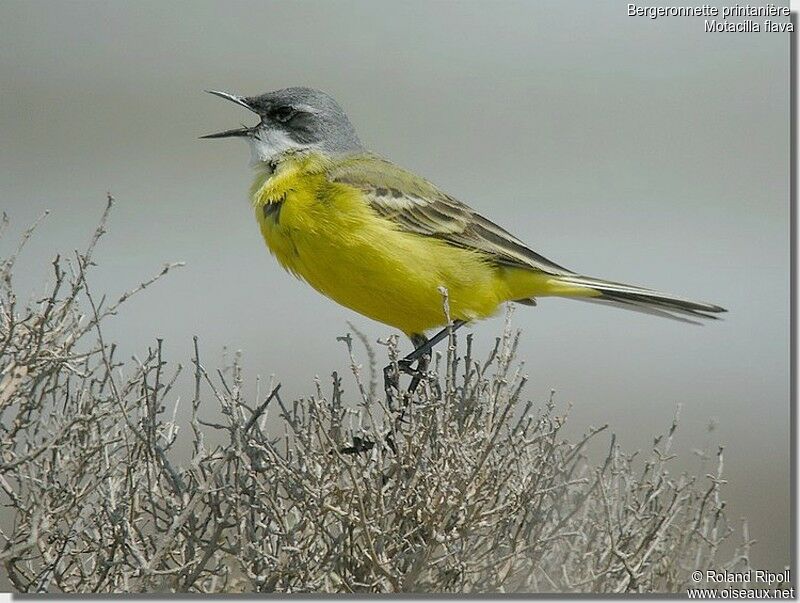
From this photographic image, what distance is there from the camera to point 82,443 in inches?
124

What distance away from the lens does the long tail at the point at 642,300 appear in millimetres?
3941

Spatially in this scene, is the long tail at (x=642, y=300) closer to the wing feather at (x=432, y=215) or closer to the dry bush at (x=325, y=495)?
the wing feather at (x=432, y=215)

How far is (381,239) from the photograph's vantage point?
3.85 metres

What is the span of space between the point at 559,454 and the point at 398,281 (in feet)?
3.14

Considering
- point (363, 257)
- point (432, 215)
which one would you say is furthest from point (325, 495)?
point (432, 215)

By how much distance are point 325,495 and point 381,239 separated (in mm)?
1165

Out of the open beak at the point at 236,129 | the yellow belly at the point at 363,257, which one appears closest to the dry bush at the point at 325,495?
the yellow belly at the point at 363,257

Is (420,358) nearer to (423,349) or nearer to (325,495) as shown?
(423,349)

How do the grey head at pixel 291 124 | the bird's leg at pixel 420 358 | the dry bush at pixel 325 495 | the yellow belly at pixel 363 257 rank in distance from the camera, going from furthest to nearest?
the grey head at pixel 291 124 < the bird's leg at pixel 420 358 < the yellow belly at pixel 363 257 < the dry bush at pixel 325 495

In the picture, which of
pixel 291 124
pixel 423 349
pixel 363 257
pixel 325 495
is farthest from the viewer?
pixel 291 124

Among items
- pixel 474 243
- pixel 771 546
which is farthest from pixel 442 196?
pixel 771 546

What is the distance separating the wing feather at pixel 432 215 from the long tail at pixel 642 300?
98 mm

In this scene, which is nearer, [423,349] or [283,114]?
[423,349]

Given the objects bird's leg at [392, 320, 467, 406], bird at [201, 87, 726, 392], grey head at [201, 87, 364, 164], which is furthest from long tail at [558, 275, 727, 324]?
grey head at [201, 87, 364, 164]
